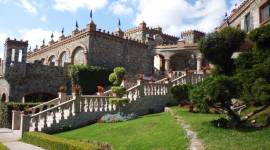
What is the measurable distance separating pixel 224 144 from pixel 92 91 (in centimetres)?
2417

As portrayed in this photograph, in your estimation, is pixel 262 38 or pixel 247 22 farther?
pixel 247 22

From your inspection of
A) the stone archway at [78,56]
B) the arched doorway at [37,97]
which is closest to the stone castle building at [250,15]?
the stone archway at [78,56]

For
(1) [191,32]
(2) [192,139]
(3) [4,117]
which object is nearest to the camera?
(2) [192,139]

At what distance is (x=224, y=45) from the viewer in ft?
78.0

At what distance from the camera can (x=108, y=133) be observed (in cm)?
1697

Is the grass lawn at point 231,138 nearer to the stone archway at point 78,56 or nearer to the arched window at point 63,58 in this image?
the stone archway at point 78,56

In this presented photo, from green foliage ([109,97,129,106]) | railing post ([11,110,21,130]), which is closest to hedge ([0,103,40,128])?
railing post ([11,110,21,130])

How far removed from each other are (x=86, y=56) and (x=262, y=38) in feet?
74.7

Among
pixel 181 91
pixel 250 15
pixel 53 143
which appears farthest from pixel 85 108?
pixel 250 15

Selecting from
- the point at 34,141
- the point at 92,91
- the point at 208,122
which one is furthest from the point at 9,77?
the point at 208,122

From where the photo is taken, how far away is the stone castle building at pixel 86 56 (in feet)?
107

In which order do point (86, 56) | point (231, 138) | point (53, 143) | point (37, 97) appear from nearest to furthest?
point (231, 138) → point (53, 143) → point (37, 97) → point (86, 56)

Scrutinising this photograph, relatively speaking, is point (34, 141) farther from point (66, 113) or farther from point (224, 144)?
point (224, 144)

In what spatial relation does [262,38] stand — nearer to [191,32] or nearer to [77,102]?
[77,102]
